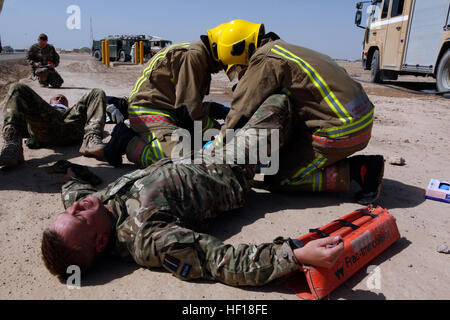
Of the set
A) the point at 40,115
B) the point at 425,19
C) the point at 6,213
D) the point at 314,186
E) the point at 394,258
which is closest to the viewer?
the point at 394,258

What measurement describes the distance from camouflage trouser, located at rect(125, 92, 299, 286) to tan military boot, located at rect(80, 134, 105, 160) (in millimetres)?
1249

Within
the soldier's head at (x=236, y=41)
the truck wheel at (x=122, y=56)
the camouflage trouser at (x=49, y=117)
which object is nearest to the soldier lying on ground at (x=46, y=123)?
the camouflage trouser at (x=49, y=117)

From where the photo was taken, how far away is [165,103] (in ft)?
11.3

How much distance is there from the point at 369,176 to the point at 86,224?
199cm

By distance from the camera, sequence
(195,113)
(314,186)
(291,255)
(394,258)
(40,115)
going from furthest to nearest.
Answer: (40,115) < (195,113) < (314,186) < (394,258) < (291,255)

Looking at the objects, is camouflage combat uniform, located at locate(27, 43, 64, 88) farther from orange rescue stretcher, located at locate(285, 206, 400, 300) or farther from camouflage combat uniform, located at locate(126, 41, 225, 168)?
orange rescue stretcher, located at locate(285, 206, 400, 300)

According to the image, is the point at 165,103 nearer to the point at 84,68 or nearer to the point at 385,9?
the point at 385,9

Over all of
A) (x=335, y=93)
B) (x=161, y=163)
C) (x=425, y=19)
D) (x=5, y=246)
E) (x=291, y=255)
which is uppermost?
(x=425, y=19)

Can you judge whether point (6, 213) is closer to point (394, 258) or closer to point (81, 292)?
point (81, 292)

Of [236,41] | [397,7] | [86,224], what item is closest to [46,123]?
[236,41]

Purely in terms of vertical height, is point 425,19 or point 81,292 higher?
point 425,19

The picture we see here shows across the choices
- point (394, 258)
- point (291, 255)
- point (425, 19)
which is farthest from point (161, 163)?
point (425, 19)

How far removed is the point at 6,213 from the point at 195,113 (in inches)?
64.1

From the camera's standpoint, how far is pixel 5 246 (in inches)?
84.9
